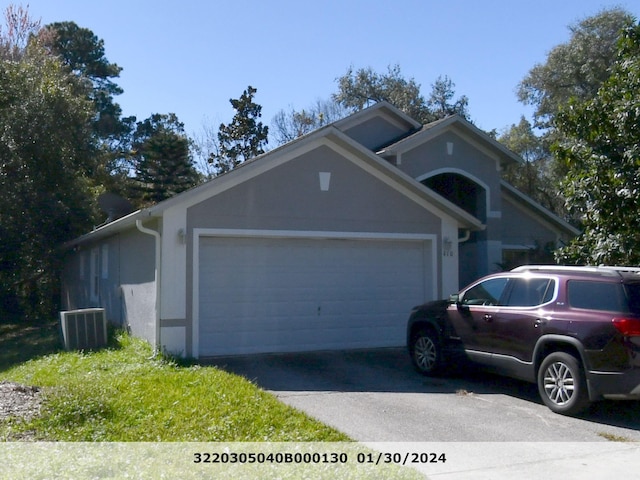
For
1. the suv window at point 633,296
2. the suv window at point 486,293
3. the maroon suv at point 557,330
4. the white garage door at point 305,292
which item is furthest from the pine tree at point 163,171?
the suv window at point 633,296

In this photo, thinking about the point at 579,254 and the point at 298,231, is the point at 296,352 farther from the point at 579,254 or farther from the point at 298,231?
the point at 579,254

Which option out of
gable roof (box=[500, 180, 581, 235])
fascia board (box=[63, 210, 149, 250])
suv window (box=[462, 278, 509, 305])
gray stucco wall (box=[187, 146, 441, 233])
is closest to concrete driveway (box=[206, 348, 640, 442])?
suv window (box=[462, 278, 509, 305])

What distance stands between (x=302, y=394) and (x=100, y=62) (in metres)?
39.1

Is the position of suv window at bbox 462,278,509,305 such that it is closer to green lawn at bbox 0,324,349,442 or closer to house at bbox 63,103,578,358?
green lawn at bbox 0,324,349,442

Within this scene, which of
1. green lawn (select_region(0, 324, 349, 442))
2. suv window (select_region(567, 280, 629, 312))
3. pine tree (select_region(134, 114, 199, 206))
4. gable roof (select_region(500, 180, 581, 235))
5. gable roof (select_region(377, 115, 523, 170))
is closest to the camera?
green lawn (select_region(0, 324, 349, 442))

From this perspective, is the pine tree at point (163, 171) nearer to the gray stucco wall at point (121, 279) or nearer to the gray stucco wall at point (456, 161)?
the gray stucco wall at point (121, 279)

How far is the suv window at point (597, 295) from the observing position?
28.5 ft

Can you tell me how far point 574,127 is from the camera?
11.5m

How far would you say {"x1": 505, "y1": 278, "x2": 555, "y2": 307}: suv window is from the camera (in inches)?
377

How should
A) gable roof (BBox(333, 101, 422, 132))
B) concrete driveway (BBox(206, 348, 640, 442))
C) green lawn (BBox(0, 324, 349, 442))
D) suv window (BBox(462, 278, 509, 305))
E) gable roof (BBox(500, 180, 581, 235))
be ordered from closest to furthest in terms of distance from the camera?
green lawn (BBox(0, 324, 349, 442)) → concrete driveway (BBox(206, 348, 640, 442)) → suv window (BBox(462, 278, 509, 305)) → gable roof (BBox(333, 101, 422, 132)) → gable roof (BBox(500, 180, 581, 235))

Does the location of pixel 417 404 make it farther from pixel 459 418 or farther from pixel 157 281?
pixel 157 281

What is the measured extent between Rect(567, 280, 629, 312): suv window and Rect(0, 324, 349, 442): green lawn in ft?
11.4

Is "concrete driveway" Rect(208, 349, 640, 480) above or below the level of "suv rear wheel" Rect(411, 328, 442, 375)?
below

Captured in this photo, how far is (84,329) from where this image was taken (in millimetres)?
14203
